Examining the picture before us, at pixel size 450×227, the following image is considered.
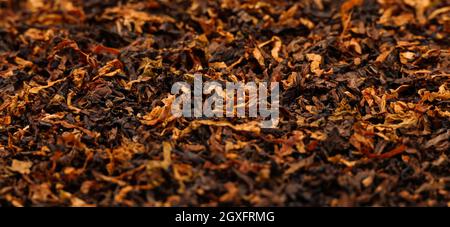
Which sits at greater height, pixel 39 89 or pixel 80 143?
pixel 39 89

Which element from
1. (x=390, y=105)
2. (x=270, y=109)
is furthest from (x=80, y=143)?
(x=390, y=105)

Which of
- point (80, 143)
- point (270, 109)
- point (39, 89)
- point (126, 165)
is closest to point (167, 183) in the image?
point (126, 165)

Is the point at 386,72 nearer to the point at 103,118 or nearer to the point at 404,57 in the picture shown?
the point at 404,57

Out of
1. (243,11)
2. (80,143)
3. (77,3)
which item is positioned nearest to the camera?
(80,143)

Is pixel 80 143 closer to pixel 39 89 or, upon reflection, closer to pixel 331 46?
pixel 39 89

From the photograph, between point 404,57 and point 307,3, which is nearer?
point 404,57
